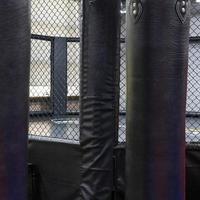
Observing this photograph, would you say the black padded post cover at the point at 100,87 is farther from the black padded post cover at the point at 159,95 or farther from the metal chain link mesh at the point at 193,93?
the metal chain link mesh at the point at 193,93

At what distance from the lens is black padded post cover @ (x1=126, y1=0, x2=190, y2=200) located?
1342 mm

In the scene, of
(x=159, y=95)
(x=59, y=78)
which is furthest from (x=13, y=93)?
(x=59, y=78)

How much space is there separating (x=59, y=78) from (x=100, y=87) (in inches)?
115

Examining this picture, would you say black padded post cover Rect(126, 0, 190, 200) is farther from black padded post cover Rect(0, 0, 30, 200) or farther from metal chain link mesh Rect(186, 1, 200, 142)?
metal chain link mesh Rect(186, 1, 200, 142)

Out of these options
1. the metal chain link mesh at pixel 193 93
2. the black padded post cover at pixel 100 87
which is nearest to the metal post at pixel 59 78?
the metal chain link mesh at pixel 193 93

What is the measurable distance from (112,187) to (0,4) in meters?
1.32

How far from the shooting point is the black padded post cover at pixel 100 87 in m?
2.09

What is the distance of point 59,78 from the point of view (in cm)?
496

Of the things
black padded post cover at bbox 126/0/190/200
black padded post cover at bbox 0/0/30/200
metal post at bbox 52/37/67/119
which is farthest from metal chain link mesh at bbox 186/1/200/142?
black padded post cover at bbox 0/0/30/200

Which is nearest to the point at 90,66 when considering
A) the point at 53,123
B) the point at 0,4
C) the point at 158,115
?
the point at 158,115

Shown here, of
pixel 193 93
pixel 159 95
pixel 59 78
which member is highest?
pixel 59 78

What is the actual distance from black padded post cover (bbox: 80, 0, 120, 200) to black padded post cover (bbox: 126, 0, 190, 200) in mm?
699

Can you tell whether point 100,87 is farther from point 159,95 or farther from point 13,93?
point 13,93

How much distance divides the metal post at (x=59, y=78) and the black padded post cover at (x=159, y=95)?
349 centimetres
